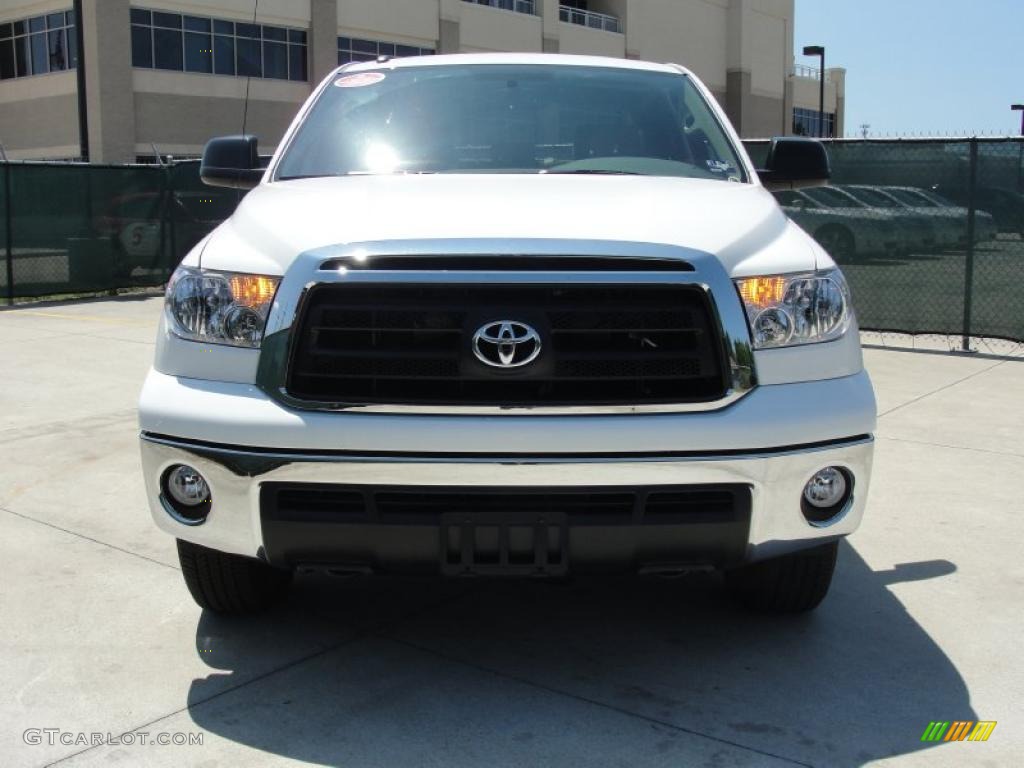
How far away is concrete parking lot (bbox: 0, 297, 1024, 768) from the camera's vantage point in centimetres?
314

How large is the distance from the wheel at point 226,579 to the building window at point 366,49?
3605 centimetres

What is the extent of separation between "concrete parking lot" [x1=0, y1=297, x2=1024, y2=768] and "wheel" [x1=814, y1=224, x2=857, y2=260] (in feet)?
22.9

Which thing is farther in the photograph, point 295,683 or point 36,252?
point 36,252

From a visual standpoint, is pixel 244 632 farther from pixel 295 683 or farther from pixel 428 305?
pixel 428 305

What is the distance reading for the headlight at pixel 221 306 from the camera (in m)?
3.29

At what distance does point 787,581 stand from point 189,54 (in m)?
34.5

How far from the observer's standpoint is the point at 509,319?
3.14 metres

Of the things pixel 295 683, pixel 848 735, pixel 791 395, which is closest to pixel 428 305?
pixel 791 395

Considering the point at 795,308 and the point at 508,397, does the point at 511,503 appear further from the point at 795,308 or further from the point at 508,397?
the point at 795,308

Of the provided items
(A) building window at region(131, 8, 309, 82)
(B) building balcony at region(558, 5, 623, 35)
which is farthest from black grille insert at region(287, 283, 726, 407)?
(B) building balcony at region(558, 5, 623, 35)

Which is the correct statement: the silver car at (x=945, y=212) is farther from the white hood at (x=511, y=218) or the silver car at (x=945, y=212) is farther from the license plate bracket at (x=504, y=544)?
the license plate bracket at (x=504, y=544)

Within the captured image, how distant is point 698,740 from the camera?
315 cm

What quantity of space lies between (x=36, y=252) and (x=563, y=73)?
12183 millimetres
